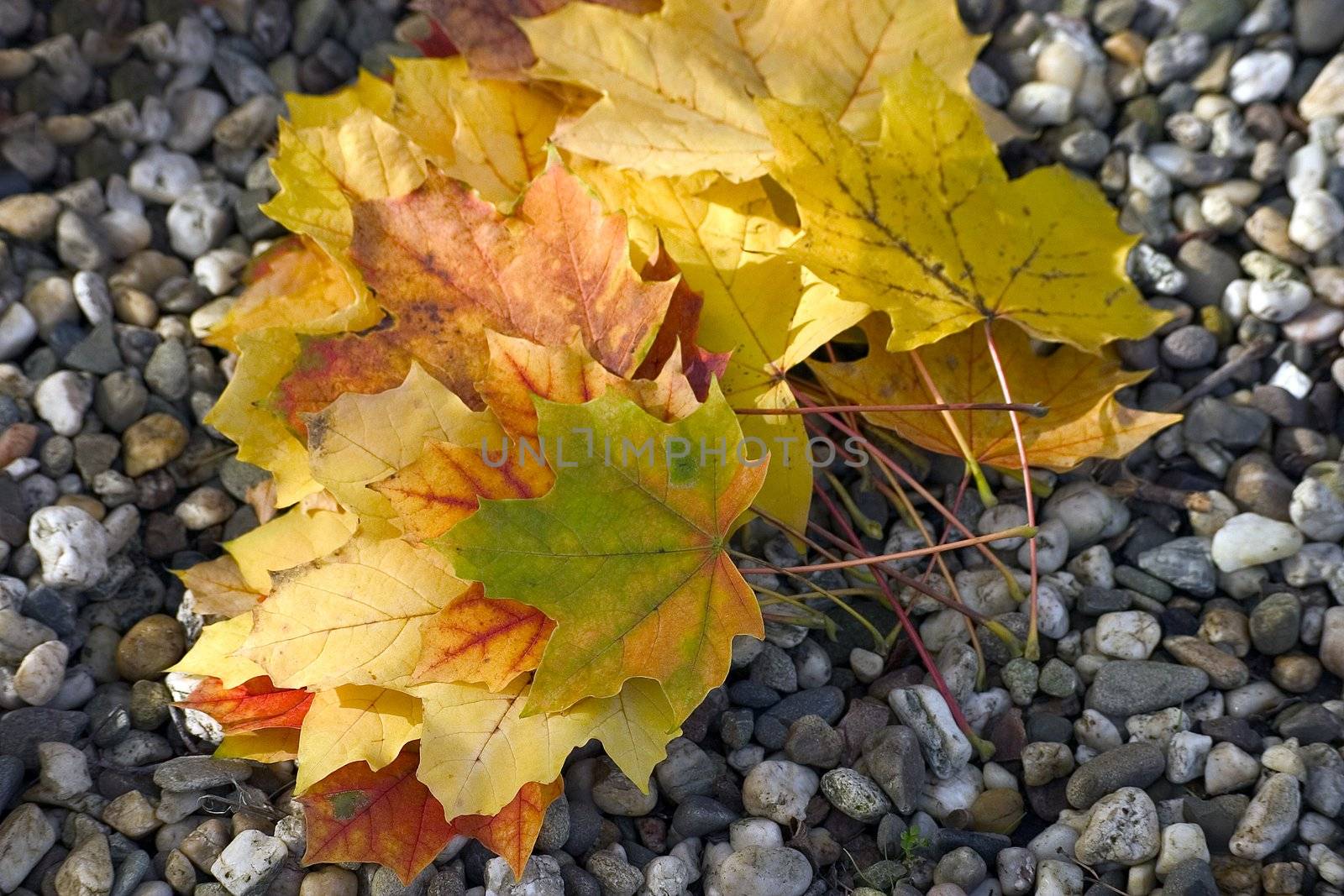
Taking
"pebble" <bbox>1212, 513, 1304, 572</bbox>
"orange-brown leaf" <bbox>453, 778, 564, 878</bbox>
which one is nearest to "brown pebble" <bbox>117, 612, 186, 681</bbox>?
"orange-brown leaf" <bbox>453, 778, 564, 878</bbox>

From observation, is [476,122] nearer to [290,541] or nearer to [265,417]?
[265,417]

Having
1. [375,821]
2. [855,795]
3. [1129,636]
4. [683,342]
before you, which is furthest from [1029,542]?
[375,821]

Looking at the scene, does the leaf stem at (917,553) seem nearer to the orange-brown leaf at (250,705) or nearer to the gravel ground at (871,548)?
the gravel ground at (871,548)

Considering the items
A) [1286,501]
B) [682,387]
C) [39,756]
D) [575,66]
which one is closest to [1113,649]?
[1286,501]

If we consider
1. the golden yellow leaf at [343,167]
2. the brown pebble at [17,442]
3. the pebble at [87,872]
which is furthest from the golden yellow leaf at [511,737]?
the brown pebble at [17,442]

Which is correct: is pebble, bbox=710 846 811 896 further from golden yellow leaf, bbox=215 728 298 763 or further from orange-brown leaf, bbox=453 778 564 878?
golden yellow leaf, bbox=215 728 298 763

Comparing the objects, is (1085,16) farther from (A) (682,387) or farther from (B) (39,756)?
(B) (39,756)
